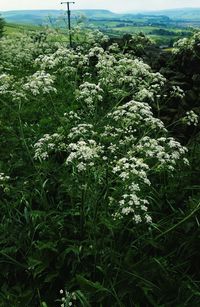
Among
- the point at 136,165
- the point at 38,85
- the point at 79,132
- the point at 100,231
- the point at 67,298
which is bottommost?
the point at 100,231

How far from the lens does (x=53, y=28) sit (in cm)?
1371

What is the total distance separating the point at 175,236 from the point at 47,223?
1.87 m

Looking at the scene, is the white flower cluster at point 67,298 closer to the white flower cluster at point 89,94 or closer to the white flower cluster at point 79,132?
the white flower cluster at point 79,132

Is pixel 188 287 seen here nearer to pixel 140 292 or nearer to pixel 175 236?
pixel 140 292

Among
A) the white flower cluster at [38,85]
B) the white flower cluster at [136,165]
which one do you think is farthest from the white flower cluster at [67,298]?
the white flower cluster at [38,85]

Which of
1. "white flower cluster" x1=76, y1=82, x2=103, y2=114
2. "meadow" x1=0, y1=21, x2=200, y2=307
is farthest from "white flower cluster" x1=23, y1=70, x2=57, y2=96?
"white flower cluster" x1=76, y1=82, x2=103, y2=114

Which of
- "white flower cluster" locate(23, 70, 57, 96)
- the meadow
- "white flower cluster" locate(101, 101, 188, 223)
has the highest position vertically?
"white flower cluster" locate(23, 70, 57, 96)

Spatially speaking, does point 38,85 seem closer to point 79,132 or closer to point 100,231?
point 79,132

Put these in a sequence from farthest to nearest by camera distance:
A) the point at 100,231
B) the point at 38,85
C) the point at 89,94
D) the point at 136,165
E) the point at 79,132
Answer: the point at 89,94 → the point at 38,85 → the point at 79,132 → the point at 100,231 → the point at 136,165

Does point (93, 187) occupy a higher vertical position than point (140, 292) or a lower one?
higher

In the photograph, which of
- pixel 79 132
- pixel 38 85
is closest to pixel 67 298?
pixel 79 132

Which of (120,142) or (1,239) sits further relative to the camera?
(120,142)

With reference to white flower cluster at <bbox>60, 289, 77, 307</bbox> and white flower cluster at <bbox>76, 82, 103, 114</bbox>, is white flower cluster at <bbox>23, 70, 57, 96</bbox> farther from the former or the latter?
white flower cluster at <bbox>60, 289, 77, 307</bbox>

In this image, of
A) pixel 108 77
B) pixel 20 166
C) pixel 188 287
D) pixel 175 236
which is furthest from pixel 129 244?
pixel 108 77
